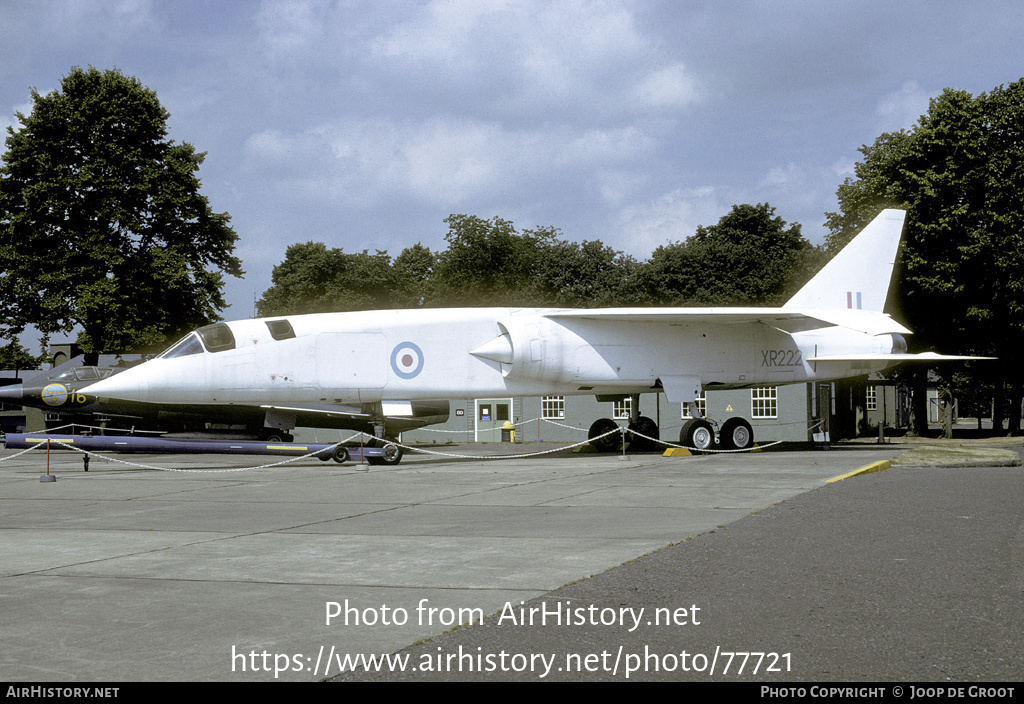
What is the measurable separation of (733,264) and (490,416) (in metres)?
20.6

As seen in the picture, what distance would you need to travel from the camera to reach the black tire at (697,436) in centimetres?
2006

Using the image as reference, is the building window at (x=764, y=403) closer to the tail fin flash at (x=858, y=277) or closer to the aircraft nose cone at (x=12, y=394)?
the tail fin flash at (x=858, y=277)

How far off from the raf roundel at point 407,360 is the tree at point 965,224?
19.9 m

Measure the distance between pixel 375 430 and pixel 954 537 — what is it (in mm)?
12719

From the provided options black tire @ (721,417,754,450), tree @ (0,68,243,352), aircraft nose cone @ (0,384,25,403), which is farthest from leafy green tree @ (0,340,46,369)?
black tire @ (721,417,754,450)

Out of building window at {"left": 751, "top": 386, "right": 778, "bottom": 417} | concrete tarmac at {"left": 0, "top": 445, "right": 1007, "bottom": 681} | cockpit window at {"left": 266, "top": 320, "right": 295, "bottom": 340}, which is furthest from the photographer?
building window at {"left": 751, "top": 386, "right": 778, "bottom": 417}

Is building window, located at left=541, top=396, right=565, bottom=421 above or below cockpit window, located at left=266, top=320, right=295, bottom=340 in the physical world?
below

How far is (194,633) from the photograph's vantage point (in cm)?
432

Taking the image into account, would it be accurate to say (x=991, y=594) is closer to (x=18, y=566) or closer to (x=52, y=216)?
(x=18, y=566)

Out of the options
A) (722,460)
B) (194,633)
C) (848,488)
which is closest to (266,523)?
(194,633)

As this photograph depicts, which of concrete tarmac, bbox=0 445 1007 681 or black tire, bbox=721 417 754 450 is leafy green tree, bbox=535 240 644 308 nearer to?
black tire, bbox=721 417 754 450

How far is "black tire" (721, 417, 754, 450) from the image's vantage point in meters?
21.0

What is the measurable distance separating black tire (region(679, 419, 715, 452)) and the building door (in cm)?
1700

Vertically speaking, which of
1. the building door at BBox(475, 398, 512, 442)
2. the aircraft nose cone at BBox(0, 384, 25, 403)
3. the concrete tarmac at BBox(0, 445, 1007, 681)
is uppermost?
the aircraft nose cone at BBox(0, 384, 25, 403)
